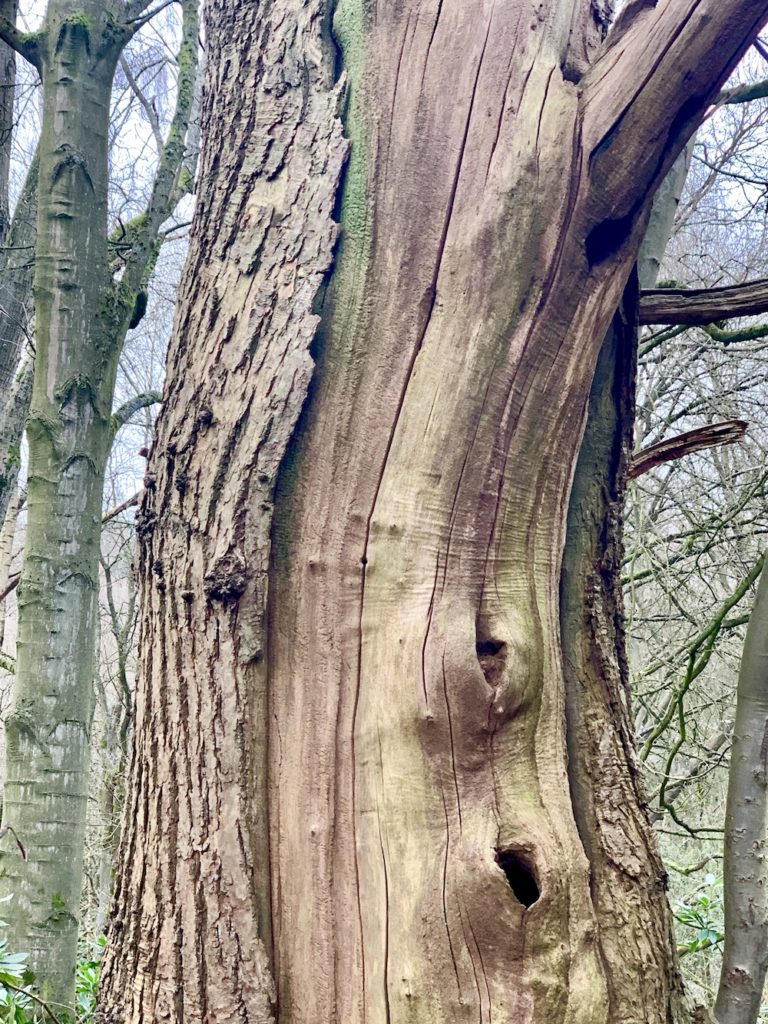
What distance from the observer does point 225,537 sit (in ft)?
4.70

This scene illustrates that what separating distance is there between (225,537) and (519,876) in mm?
732

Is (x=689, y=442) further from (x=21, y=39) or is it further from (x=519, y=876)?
(x=21, y=39)

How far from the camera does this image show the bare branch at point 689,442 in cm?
183

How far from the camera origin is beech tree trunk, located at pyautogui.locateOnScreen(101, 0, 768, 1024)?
4.26ft

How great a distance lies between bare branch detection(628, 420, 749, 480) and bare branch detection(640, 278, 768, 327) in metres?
0.23

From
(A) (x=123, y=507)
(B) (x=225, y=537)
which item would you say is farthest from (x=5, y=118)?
(B) (x=225, y=537)

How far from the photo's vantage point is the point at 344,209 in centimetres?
155

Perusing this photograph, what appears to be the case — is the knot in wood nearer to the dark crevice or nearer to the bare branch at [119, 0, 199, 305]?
the dark crevice

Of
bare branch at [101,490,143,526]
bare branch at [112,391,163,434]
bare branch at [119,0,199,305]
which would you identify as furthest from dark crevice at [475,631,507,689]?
bare branch at [112,391,163,434]

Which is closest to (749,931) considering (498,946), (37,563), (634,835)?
(634,835)

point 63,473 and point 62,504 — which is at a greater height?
point 63,473

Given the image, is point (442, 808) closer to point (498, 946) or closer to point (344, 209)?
point (498, 946)

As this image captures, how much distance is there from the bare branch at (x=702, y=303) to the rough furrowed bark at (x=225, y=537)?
74 centimetres

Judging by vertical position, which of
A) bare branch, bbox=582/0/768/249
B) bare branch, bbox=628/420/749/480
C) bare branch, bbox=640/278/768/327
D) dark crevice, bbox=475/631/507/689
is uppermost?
bare branch, bbox=582/0/768/249
